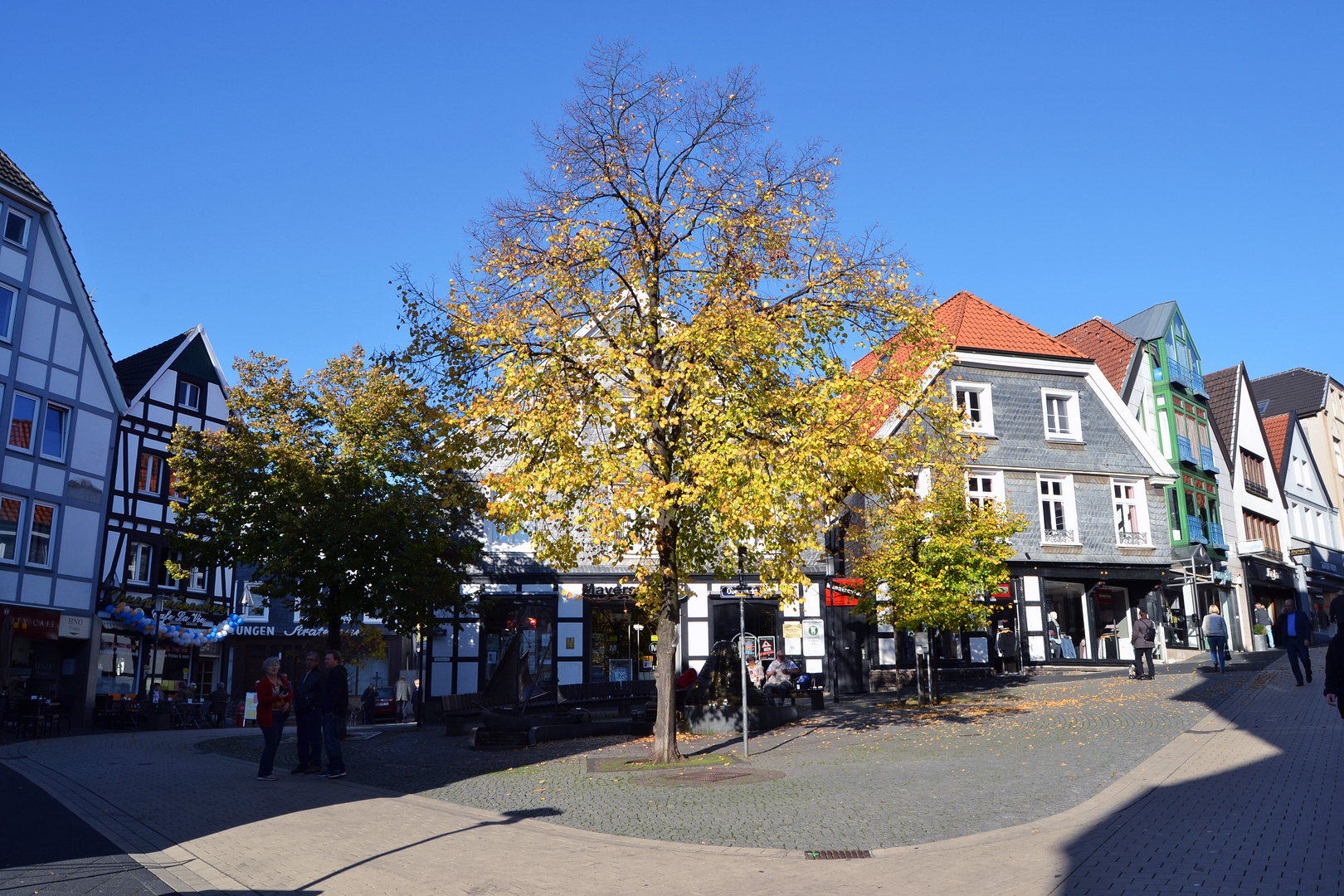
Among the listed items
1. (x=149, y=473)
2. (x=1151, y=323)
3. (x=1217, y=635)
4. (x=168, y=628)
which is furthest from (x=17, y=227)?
(x=1151, y=323)

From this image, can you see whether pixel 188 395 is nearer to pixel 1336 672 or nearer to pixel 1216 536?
pixel 1336 672

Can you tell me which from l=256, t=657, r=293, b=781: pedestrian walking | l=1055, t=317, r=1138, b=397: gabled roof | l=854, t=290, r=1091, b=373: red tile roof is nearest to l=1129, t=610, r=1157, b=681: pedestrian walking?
l=854, t=290, r=1091, b=373: red tile roof

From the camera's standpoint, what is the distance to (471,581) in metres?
28.3

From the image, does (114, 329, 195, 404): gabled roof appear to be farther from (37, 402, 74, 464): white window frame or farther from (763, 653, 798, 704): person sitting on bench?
(763, 653, 798, 704): person sitting on bench

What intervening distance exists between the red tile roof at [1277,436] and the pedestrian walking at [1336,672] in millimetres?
42135

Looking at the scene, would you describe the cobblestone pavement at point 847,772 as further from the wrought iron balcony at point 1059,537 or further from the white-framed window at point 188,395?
the white-framed window at point 188,395

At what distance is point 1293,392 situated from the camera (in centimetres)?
5675

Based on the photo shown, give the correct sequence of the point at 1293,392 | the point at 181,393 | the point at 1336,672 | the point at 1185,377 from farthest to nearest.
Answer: the point at 1293,392 → the point at 1185,377 → the point at 181,393 → the point at 1336,672

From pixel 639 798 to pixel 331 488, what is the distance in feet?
40.6

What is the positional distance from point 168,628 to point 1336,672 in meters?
30.9

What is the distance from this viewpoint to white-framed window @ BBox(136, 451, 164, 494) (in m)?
32.6

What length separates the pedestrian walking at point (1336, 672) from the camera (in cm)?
1012

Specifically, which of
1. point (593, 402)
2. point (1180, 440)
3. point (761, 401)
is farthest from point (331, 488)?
point (1180, 440)

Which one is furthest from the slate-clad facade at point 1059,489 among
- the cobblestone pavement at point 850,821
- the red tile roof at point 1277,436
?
the red tile roof at point 1277,436
